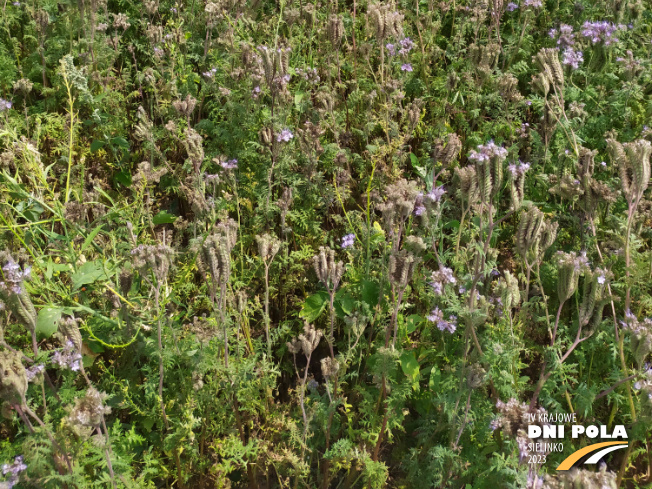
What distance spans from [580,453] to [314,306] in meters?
→ 1.62

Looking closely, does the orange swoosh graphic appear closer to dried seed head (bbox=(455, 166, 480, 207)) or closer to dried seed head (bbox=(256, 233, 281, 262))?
dried seed head (bbox=(455, 166, 480, 207))

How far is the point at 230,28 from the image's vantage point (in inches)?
183

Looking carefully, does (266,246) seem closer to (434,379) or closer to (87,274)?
(87,274)

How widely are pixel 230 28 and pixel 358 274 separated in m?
2.64

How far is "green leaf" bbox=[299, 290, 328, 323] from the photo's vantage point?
3.28 meters

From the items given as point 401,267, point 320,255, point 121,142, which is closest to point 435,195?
point 401,267

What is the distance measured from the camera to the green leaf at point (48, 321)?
8.97ft

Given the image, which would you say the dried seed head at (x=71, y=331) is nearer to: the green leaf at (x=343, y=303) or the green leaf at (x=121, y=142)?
the green leaf at (x=343, y=303)

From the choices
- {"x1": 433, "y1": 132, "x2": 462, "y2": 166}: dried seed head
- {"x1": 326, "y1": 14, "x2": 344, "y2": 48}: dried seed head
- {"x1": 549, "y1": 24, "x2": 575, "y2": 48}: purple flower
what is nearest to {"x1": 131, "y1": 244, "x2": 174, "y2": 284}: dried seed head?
{"x1": 433, "y1": 132, "x2": 462, "y2": 166}: dried seed head

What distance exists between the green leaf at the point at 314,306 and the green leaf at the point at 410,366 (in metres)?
0.62

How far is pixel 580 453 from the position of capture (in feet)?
8.93

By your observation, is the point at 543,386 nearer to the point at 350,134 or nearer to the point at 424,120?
the point at 350,134

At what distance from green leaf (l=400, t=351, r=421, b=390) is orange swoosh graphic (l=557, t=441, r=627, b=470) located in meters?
0.79

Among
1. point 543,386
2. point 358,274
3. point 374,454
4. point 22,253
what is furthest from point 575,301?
point 22,253
